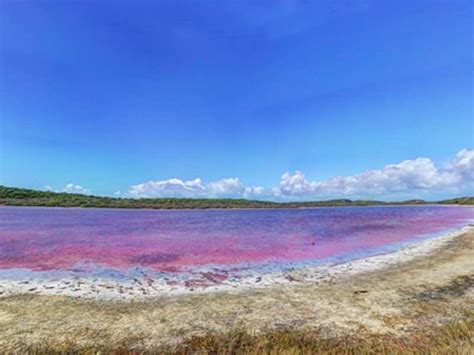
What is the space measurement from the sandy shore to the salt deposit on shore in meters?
0.20

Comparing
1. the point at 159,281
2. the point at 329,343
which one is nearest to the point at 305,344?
the point at 329,343

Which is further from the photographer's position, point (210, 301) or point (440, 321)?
point (210, 301)

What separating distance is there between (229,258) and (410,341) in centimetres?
850

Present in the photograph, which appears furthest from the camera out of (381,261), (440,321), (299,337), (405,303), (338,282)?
(381,261)

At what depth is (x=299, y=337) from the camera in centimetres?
527

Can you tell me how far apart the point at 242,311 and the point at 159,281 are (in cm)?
366

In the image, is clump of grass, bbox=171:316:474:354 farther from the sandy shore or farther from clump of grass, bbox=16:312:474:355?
the sandy shore

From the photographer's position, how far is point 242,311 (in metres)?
6.45

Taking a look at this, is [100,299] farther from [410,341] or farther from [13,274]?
[410,341]

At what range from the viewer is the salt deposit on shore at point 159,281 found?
7938 mm

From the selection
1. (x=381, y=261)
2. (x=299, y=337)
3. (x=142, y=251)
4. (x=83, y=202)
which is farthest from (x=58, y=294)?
(x=83, y=202)

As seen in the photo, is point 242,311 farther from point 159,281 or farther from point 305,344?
point 159,281

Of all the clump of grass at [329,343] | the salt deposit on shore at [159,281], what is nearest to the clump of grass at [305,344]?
the clump of grass at [329,343]

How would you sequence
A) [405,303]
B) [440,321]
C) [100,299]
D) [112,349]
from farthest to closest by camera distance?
1. [100,299]
2. [405,303]
3. [440,321]
4. [112,349]
